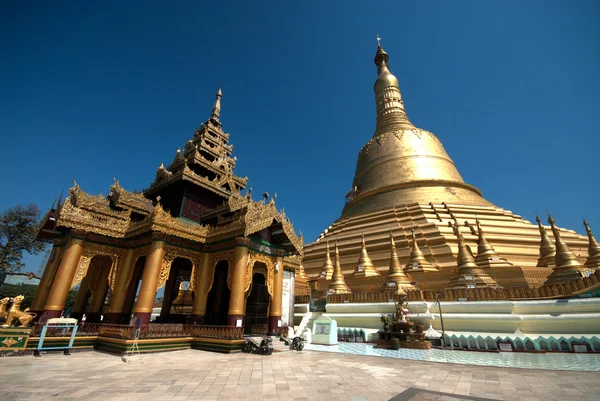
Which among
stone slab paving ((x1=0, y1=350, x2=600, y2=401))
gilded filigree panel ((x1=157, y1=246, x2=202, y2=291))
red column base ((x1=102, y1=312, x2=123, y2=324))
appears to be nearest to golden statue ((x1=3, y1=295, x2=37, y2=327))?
stone slab paving ((x1=0, y1=350, x2=600, y2=401))

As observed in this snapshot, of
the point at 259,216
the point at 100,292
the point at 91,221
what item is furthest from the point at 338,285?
the point at 91,221

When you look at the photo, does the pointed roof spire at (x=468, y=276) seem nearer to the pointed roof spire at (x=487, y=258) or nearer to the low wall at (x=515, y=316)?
the pointed roof spire at (x=487, y=258)

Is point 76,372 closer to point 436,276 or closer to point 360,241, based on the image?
point 436,276

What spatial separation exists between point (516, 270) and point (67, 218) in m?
20.1

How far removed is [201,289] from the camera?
38.4ft

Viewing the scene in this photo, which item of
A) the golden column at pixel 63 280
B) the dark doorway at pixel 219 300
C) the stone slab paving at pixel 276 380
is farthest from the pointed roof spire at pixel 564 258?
the golden column at pixel 63 280

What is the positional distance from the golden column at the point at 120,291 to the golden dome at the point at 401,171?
Answer: 19.9 meters

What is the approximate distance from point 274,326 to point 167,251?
559 centimetres

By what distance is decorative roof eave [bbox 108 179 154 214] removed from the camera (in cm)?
1305

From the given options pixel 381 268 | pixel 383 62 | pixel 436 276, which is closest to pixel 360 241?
pixel 381 268

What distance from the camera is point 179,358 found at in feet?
27.2

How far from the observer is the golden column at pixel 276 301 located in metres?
12.4

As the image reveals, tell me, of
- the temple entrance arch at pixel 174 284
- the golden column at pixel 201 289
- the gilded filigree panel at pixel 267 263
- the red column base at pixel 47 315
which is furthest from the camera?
the temple entrance arch at pixel 174 284

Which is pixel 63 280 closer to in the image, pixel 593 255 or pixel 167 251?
pixel 167 251
